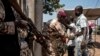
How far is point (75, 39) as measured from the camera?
8.16 meters

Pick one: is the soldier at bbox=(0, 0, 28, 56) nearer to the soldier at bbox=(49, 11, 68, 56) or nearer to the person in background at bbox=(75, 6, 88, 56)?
the person in background at bbox=(75, 6, 88, 56)

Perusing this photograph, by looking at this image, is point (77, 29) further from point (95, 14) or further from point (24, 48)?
point (95, 14)

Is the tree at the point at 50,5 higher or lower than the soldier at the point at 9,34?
lower

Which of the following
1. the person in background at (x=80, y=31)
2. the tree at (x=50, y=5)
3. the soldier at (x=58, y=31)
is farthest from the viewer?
the tree at (x=50, y=5)

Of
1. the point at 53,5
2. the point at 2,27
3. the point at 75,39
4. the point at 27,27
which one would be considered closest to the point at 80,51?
the point at 75,39

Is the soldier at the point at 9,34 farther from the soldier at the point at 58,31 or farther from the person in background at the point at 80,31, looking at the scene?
the soldier at the point at 58,31

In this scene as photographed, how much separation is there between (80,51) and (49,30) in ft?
2.82

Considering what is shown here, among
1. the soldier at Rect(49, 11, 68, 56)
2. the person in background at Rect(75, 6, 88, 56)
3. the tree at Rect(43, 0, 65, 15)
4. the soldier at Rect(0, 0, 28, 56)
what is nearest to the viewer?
the soldier at Rect(0, 0, 28, 56)

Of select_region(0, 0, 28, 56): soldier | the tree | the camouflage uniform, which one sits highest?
select_region(0, 0, 28, 56): soldier

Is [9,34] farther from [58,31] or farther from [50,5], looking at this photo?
[50,5]

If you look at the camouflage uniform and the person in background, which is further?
Answer: the camouflage uniform

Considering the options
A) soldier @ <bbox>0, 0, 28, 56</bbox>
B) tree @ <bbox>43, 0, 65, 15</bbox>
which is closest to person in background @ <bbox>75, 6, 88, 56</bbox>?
soldier @ <bbox>0, 0, 28, 56</bbox>

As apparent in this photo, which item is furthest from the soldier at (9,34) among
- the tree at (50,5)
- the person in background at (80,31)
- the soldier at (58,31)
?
the tree at (50,5)

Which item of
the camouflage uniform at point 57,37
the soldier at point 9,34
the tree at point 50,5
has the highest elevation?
the soldier at point 9,34
